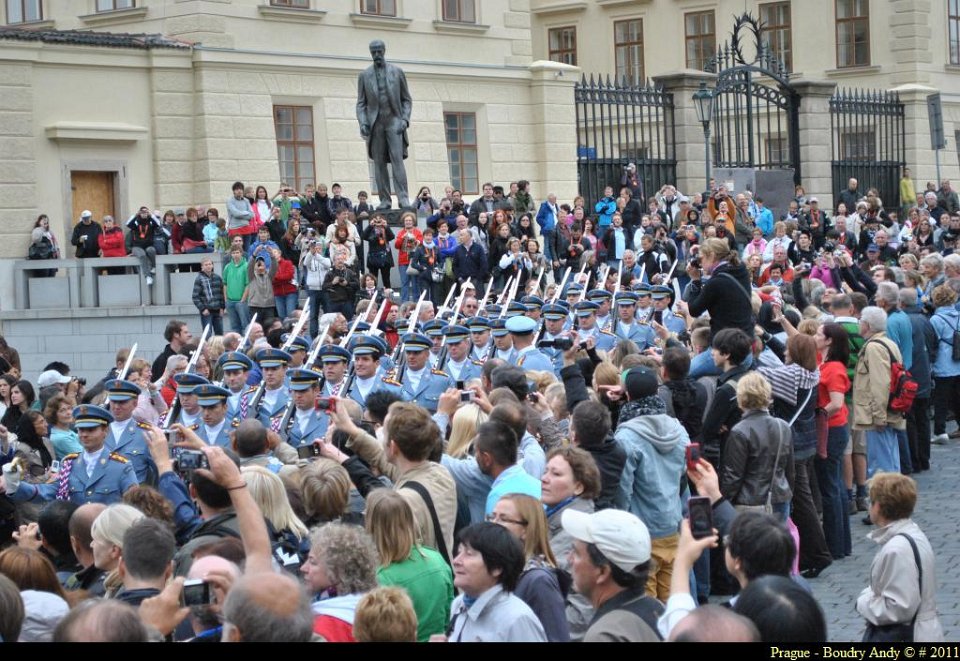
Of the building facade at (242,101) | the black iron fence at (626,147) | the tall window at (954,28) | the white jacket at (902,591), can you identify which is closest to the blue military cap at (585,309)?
the white jacket at (902,591)

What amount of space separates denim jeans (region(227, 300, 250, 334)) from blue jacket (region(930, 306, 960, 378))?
31.8 ft

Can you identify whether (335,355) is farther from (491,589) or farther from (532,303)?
(491,589)

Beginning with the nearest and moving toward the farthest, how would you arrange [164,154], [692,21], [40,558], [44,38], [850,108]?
[40,558] < [44,38] < [164,154] < [850,108] < [692,21]

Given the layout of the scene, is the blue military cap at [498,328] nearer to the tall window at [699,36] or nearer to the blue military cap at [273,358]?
the blue military cap at [273,358]

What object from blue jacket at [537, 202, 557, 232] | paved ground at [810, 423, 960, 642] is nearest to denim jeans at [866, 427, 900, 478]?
paved ground at [810, 423, 960, 642]

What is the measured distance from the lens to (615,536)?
535 centimetres

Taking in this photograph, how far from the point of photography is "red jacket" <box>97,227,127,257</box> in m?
23.2

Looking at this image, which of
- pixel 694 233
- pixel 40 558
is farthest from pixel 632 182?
pixel 40 558

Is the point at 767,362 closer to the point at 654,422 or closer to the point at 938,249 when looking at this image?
the point at 654,422

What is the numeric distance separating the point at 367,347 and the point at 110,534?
6.15 m

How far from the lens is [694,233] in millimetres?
22656

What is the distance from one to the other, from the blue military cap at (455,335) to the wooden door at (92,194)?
13291 mm

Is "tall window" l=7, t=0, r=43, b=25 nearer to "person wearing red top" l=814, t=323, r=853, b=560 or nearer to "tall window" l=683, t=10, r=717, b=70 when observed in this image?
"tall window" l=683, t=10, r=717, b=70
